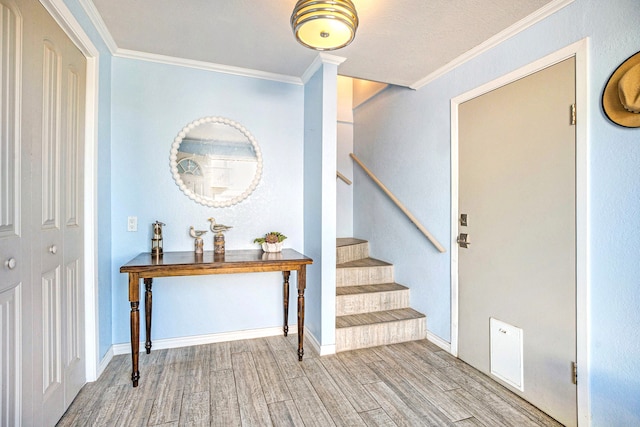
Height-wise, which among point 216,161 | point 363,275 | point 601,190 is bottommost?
point 363,275

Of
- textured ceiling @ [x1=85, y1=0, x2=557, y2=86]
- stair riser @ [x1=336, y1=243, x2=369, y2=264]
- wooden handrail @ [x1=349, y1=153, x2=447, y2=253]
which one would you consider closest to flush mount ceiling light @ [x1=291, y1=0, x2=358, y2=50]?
textured ceiling @ [x1=85, y1=0, x2=557, y2=86]

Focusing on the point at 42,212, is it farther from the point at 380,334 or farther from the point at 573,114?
the point at 573,114

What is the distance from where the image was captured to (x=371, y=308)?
284 cm

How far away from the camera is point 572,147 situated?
65.4 inches

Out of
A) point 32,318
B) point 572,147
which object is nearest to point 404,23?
point 572,147

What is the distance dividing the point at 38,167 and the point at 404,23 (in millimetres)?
2106

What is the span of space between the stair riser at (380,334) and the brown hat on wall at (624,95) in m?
1.92

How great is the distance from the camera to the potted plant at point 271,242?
255cm

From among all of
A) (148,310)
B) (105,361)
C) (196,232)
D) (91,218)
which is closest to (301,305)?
(196,232)

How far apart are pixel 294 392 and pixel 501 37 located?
2.59 meters

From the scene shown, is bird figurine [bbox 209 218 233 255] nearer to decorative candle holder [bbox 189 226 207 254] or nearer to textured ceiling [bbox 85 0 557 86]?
decorative candle holder [bbox 189 226 207 254]

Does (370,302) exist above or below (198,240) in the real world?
below

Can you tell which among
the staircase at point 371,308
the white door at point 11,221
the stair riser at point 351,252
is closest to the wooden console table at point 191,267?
the staircase at point 371,308

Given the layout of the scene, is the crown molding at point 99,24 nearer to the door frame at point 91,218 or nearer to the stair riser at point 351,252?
the door frame at point 91,218
